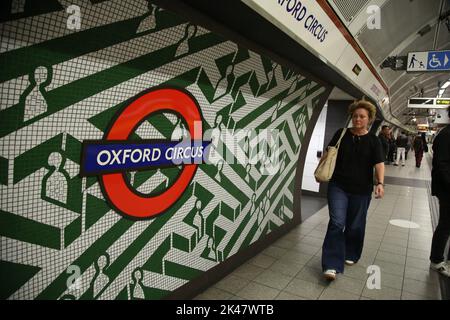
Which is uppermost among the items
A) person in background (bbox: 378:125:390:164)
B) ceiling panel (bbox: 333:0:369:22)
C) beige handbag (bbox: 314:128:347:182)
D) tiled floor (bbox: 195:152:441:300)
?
ceiling panel (bbox: 333:0:369:22)

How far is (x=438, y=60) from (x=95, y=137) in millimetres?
6021

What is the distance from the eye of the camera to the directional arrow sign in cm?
525

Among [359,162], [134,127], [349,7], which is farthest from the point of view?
[349,7]

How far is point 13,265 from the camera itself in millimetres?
1336

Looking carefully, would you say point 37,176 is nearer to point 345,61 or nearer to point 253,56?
point 253,56

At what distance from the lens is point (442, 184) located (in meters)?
2.75

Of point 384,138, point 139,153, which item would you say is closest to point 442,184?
point 139,153

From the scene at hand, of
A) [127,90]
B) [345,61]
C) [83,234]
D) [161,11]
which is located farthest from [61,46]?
[345,61]

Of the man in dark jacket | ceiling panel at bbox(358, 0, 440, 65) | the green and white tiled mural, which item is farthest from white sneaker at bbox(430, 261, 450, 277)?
ceiling panel at bbox(358, 0, 440, 65)

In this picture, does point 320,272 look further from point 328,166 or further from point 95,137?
point 95,137

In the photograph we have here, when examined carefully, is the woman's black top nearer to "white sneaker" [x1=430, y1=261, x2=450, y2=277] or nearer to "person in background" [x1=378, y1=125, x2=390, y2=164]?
"white sneaker" [x1=430, y1=261, x2=450, y2=277]

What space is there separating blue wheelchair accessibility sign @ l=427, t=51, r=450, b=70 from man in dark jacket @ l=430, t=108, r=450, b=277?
10.9ft

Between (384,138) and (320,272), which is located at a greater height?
(384,138)

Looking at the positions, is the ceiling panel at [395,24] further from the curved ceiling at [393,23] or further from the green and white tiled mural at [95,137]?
the green and white tiled mural at [95,137]
